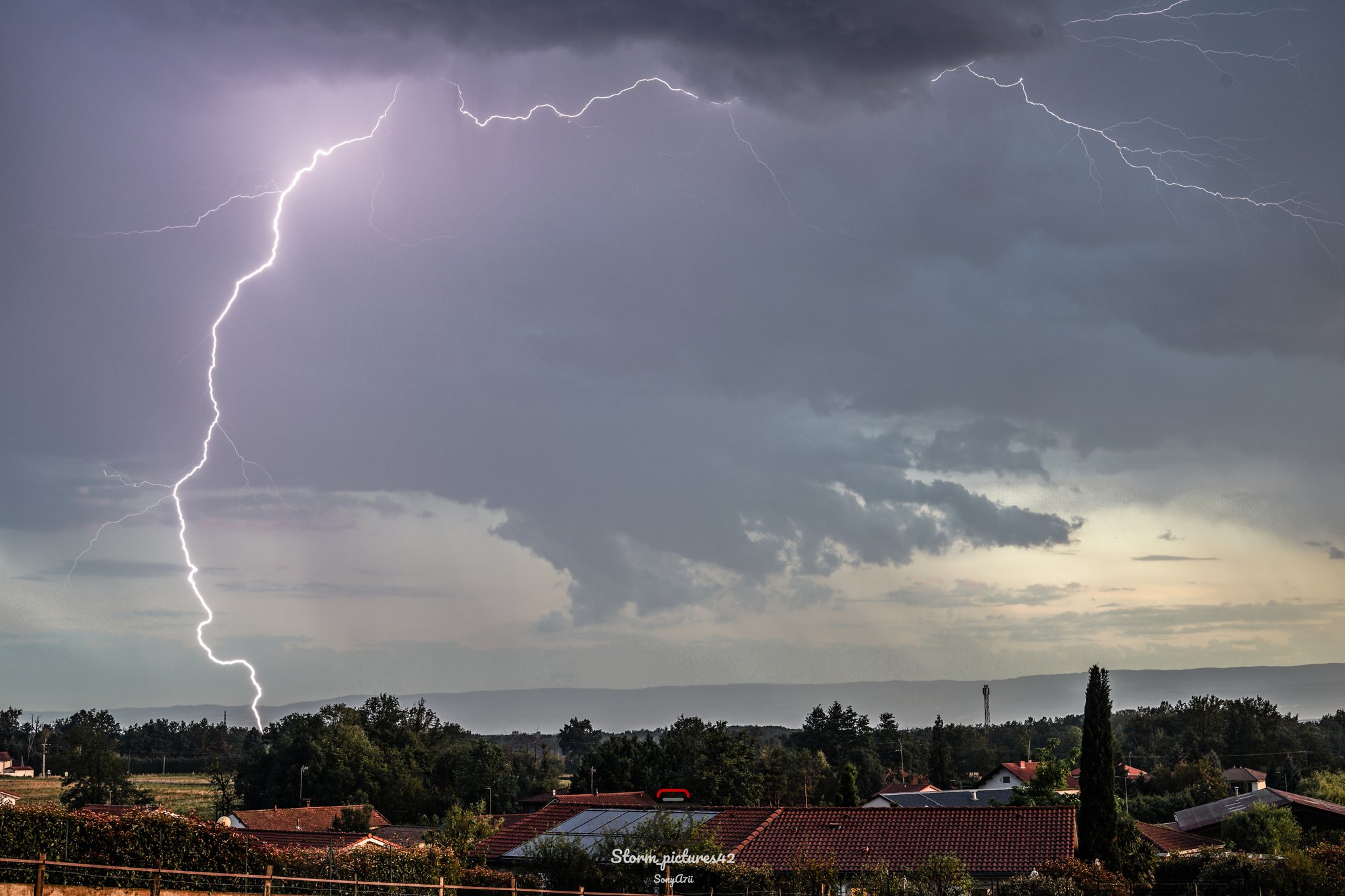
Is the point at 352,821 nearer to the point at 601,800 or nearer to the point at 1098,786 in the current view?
the point at 601,800

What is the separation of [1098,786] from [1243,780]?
46.7 metres

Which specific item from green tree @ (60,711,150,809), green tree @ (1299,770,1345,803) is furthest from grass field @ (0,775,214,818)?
green tree @ (1299,770,1345,803)

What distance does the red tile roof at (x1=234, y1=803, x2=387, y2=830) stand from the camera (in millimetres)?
41719

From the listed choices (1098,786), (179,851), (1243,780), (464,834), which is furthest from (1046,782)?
(1243,780)

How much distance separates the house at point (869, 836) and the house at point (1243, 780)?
42796mm

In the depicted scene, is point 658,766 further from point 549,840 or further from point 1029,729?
point 1029,729

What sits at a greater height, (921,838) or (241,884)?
(241,884)

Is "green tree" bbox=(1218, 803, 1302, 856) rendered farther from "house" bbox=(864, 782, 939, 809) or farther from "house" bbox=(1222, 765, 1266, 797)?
"house" bbox=(1222, 765, 1266, 797)

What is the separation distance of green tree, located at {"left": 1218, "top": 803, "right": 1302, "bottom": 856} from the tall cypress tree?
7546 mm

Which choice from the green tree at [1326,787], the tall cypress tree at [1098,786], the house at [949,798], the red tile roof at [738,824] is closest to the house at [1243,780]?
the green tree at [1326,787]

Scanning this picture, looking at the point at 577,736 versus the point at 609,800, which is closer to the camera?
the point at 609,800

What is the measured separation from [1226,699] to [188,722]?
10670 centimetres

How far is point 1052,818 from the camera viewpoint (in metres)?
26.9

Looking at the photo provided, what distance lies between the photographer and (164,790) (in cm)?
7188
